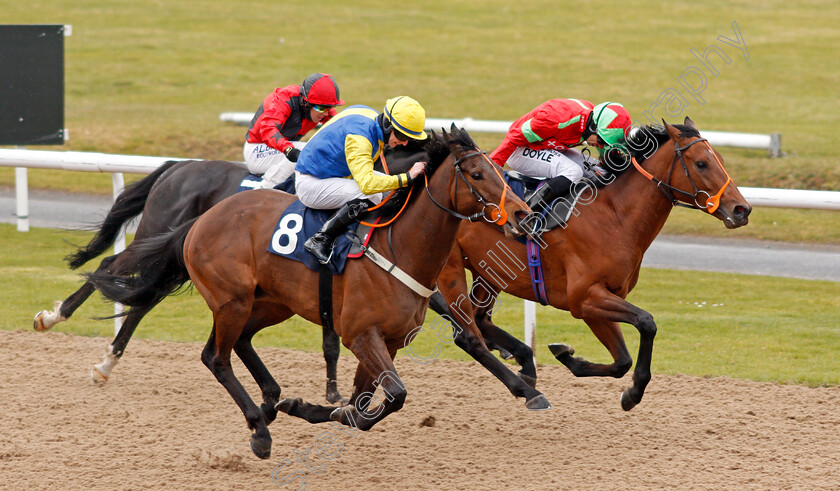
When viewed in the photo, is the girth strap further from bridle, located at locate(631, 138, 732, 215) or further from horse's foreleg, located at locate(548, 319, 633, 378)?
bridle, located at locate(631, 138, 732, 215)

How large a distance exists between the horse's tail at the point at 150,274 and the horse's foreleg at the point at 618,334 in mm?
2213

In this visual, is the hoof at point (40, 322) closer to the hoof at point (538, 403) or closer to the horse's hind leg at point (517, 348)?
the horse's hind leg at point (517, 348)

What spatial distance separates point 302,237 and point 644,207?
1.87 m

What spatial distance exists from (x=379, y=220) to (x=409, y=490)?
126cm

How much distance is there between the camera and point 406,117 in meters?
4.63

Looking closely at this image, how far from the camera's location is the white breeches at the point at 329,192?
4853mm

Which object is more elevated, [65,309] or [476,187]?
[476,187]

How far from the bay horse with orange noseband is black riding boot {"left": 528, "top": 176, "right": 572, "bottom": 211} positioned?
0.14 meters

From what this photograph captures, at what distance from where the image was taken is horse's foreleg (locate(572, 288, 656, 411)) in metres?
5.02

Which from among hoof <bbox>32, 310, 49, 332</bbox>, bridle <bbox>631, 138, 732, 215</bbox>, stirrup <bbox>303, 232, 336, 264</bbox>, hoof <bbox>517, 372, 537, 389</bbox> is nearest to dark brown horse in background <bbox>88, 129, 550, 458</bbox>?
stirrup <bbox>303, 232, 336, 264</bbox>

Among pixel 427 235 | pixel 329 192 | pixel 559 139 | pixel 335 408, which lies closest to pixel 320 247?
pixel 329 192

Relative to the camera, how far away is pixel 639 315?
5062 millimetres

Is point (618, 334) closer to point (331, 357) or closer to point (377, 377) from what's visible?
point (377, 377)

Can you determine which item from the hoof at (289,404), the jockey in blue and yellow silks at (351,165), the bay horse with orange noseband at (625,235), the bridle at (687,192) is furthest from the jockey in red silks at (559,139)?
the hoof at (289,404)
